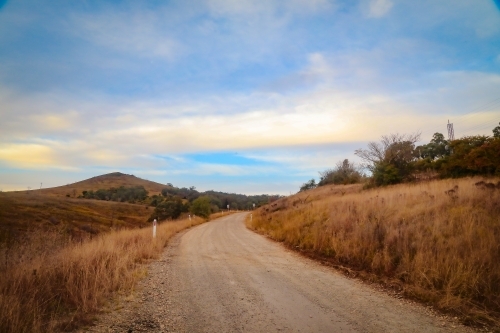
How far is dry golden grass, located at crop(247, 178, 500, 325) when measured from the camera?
5.48 meters

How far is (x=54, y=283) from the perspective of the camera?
5.88m

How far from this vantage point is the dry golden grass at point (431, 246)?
5.48m

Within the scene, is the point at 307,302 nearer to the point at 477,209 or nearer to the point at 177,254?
the point at 477,209

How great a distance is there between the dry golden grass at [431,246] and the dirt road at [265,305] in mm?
711

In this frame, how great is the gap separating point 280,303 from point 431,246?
4.03 metres

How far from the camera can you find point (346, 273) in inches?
314

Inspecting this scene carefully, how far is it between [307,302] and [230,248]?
753 cm

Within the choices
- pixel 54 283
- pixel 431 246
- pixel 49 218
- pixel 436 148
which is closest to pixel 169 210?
pixel 49 218

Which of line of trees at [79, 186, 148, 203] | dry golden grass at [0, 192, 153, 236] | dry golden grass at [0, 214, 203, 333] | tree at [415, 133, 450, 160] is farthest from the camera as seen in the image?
line of trees at [79, 186, 148, 203]

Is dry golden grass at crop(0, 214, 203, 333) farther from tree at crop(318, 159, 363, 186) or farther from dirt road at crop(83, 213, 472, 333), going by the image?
tree at crop(318, 159, 363, 186)

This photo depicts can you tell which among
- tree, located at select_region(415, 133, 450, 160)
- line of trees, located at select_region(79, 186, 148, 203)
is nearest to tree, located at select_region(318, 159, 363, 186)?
tree, located at select_region(415, 133, 450, 160)

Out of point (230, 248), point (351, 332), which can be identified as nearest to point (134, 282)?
point (351, 332)

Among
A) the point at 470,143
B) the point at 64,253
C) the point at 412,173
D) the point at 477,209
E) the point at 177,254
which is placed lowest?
the point at 177,254

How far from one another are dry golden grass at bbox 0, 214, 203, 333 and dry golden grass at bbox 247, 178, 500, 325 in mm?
5867
